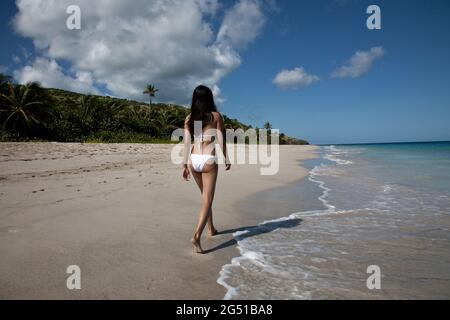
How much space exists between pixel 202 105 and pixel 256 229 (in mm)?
2211

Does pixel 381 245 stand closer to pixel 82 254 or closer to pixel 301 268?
pixel 301 268

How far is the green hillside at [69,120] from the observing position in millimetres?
27344

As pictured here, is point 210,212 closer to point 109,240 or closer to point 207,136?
point 207,136

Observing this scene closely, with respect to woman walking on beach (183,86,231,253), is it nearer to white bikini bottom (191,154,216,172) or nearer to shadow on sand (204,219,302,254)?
white bikini bottom (191,154,216,172)

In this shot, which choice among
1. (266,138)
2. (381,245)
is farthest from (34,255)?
(266,138)

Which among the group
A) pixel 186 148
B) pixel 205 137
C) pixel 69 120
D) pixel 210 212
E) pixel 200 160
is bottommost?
pixel 210 212

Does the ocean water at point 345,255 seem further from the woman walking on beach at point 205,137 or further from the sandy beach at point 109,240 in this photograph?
the woman walking on beach at point 205,137

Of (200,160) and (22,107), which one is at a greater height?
(22,107)

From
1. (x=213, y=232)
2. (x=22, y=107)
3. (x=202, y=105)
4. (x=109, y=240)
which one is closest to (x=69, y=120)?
(x=22, y=107)

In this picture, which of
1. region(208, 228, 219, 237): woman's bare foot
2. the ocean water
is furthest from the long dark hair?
the ocean water

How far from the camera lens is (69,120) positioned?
32875 mm

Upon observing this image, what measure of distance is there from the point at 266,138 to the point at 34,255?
2900 inches

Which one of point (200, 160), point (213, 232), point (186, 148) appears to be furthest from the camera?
point (213, 232)

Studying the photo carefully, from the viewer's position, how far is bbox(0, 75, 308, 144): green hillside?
27344 mm
